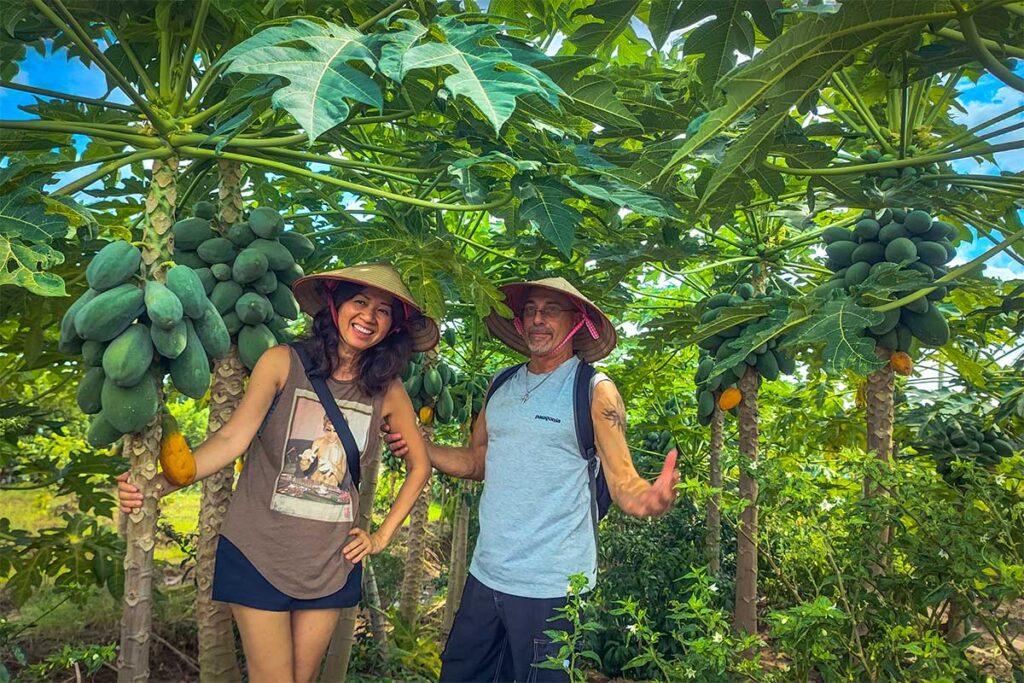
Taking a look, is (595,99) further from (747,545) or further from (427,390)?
(747,545)

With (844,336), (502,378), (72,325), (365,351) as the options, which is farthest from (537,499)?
(72,325)

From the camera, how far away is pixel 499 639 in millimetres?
2480

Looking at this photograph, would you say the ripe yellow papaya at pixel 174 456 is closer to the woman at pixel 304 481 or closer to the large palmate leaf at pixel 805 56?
the woman at pixel 304 481

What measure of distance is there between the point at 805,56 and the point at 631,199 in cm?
66

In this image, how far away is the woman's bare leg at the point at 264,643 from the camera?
2.18m

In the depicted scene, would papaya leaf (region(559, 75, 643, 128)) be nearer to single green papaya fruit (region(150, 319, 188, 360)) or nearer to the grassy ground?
single green papaya fruit (region(150, 319, 188, 360))

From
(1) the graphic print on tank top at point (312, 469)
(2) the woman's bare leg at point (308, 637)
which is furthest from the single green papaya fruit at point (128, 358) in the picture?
(2) the woman's bare leg at point (308, 637)

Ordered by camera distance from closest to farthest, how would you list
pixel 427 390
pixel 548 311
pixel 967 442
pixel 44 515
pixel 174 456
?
1. pixel 174 456
2. pixel 548 311
3. pixel 967 442
4. pixel 427 390
5. pixel 44 515

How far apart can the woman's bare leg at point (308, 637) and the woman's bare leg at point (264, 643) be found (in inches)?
2.2

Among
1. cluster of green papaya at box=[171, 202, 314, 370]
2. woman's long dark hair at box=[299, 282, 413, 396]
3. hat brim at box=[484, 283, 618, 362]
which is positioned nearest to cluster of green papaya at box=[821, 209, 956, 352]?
hat brim at box=[484, 283, 618, 362]

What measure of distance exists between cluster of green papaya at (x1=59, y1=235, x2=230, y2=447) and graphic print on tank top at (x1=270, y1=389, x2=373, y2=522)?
442mm

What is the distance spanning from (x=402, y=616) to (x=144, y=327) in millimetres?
3216

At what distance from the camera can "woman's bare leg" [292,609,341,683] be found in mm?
2258

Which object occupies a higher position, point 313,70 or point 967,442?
point 313,70
